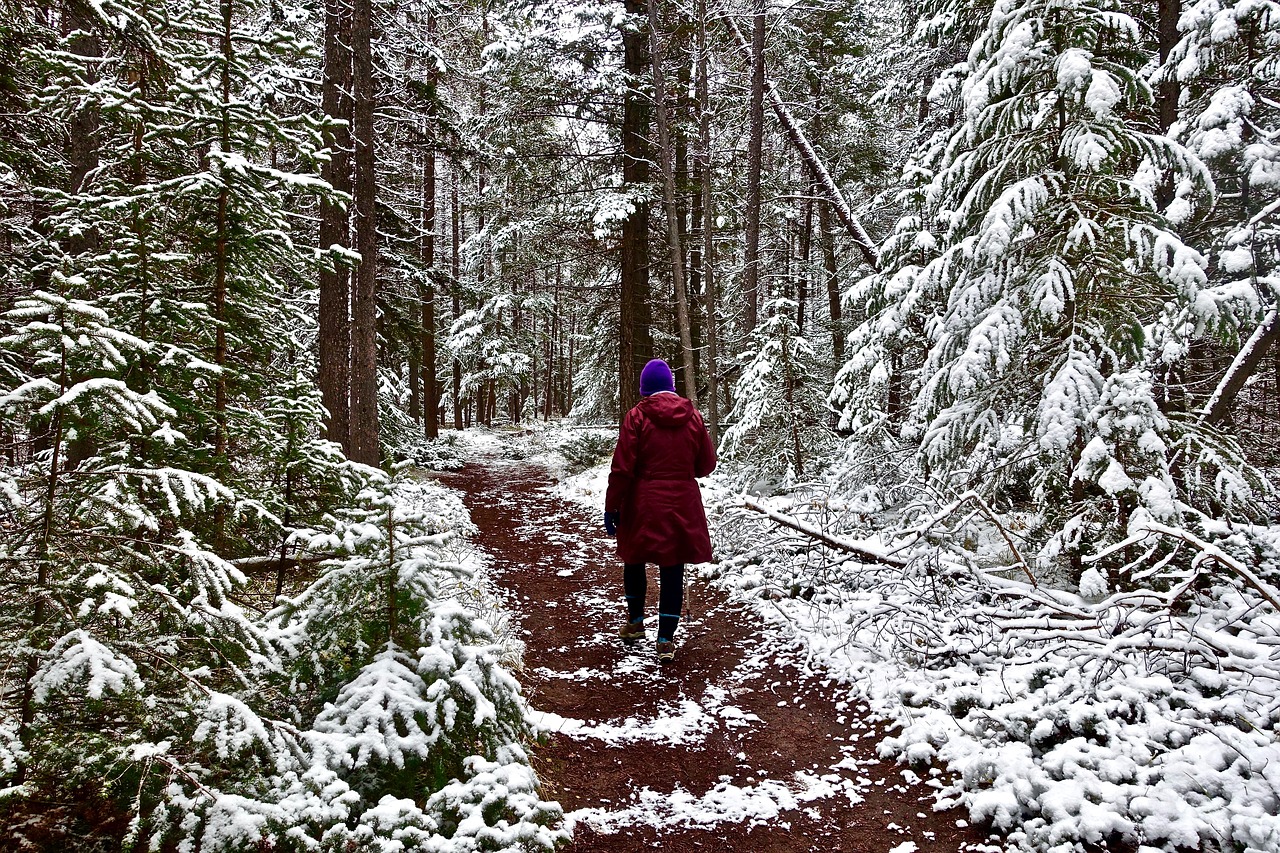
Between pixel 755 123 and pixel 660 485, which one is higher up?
pixel 755 123

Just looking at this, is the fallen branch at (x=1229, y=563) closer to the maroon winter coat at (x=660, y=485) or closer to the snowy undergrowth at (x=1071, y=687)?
the snowy undergrowth at (x=1071, y=687)

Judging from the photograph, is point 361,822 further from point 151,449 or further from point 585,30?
point 585,30

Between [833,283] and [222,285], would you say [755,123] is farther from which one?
[222,285]

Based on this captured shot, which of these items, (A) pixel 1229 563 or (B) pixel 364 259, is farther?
(B) pixel 364 259

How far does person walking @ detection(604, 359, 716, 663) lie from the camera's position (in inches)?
229

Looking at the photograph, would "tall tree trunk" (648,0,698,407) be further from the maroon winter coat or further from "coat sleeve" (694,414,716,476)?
the maroon winter coat

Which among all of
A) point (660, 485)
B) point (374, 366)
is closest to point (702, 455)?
point (660, 485)

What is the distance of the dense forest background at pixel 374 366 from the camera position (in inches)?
99.3

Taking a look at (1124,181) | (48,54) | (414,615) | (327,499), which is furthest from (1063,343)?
(48,54)

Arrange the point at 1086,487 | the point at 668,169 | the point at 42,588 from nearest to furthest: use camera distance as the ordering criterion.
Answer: the point at 42,588, the point at 1086,487, the point at 668,169

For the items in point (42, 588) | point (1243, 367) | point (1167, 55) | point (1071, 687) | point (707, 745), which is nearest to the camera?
point (42, 588)

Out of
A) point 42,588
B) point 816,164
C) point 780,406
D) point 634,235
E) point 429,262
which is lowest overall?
point 42,588

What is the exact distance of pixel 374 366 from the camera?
10.9 metres

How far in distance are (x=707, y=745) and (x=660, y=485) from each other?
2217mm
